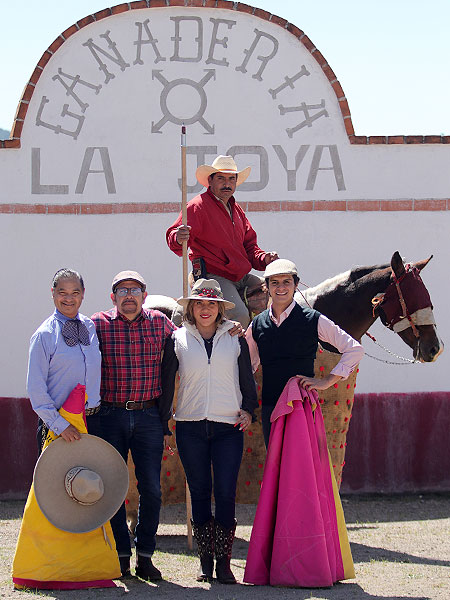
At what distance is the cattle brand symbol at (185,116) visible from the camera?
8898 millimetres

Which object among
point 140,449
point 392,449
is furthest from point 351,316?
point 392,449

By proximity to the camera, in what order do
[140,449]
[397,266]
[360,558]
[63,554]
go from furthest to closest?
[397,266] → [360,558] → [140,449] → [63,554]

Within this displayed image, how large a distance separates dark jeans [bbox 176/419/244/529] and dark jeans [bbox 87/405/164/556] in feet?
0.54

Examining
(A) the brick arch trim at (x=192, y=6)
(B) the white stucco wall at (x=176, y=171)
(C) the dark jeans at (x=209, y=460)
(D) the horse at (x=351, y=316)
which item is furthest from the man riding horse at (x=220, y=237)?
(A) the brick arch trim at (x=192, y=6)

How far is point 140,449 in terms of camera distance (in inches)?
214

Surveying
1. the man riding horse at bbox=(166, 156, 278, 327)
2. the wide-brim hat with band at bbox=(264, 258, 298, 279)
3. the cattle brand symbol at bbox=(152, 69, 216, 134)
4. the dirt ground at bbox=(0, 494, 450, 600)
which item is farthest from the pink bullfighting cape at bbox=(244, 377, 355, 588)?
the cattle brand symbol at bbox=(152, 69, 216, 134)

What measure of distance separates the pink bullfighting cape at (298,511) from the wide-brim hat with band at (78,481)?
839 millimetres

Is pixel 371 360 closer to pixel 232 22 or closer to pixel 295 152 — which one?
pixel 295 152

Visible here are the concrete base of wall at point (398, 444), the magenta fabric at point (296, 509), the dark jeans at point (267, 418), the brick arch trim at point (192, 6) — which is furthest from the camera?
the concrete base of wall at point (398, 444)

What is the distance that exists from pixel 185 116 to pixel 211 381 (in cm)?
420

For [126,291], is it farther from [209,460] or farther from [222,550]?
[222,550]

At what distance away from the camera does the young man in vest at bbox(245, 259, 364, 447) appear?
5.40m

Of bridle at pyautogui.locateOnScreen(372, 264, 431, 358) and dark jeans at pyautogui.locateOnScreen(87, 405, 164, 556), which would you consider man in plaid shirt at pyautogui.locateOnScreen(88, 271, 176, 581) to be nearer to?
dark jeans at pyautogui.locateOnScreen(87, 405, 164, 556)

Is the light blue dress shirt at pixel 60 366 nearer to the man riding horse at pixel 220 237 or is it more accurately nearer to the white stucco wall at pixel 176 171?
the man riding horse at pixel 220 237
